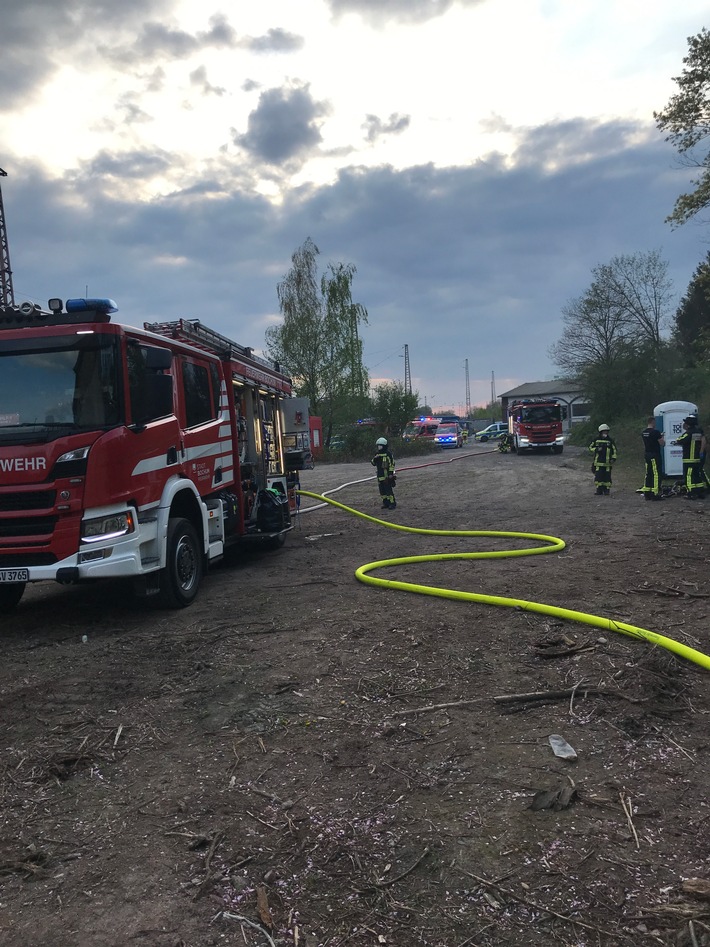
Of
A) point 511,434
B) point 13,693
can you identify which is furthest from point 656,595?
point 511,434

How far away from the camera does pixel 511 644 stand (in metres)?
5.19

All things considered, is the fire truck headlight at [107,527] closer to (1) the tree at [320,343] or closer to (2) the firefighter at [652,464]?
(2) the firefighter at [652,464]

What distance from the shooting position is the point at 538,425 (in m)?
33.4

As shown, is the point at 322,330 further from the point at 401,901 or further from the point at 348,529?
the point at 401,901

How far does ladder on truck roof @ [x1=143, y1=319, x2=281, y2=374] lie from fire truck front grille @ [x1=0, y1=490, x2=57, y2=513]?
2.79m

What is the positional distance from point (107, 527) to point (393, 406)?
41.3 meters

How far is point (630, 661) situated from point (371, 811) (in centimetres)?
241

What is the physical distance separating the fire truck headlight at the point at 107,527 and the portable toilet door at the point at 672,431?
14092 mm

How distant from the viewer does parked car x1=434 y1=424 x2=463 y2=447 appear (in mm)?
46219

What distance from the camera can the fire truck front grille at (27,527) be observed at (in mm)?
5707

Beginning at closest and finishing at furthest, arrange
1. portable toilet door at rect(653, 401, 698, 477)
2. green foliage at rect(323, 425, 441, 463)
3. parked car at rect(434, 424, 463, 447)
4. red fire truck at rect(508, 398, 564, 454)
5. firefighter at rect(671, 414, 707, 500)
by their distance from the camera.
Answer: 1. firefighter at rect(671, 414, 707, 500)
2. portable toilet door at rect(653, 401, 698, 477)
3. red fire truck at rect(508, 398, 564, 454)
4. green foliage at rect(323, 425, 441, 463)
5. parked car at rect(434, 424, 463, 447)

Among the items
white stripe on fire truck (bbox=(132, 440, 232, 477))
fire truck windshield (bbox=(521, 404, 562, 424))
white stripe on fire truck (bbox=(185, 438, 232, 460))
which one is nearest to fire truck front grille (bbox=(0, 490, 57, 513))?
white stripe on fire truck (bbox=(132, 440, 232, 477))

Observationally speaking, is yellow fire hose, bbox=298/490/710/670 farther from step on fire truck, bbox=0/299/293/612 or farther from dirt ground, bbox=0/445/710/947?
step on fire truck, bbox=0/299/293/612

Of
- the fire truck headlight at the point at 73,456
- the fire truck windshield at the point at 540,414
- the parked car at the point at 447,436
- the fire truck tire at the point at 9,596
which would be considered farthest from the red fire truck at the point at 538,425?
the fire truck headlight at the point at 73,456
